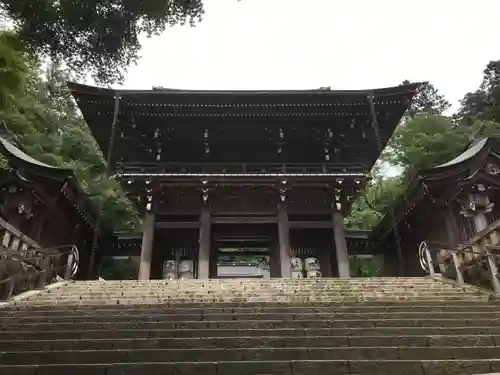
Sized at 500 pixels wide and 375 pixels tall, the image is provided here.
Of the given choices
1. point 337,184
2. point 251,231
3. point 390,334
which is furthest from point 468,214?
point 390,334

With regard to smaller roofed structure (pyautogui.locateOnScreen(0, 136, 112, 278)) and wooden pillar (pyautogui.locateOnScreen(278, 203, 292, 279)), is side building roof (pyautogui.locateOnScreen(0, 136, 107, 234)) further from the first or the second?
wooden pillar (pyautogui.locateOnScreen(278, 203, 292, 279))

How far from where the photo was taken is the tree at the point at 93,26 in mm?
7668

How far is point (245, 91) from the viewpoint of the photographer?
14523mm

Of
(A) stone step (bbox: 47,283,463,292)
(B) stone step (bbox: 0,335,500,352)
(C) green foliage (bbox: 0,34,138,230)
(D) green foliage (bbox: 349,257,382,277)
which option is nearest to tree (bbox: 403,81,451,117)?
(D) green foliage (bbox: 349,257,382,277)

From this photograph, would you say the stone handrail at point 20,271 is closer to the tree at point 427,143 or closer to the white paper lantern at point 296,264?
the white paper lantern at point 296,264

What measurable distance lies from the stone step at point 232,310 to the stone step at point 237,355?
78.2 inches

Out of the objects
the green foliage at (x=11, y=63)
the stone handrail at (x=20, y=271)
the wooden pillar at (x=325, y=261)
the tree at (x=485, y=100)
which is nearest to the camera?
the green foliage at (x=11, y=63)

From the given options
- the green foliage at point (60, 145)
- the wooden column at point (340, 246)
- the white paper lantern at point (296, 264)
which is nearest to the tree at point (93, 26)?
the green foliage at point (60, 145)

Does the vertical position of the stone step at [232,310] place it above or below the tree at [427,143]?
below

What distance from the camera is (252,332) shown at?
5355mm

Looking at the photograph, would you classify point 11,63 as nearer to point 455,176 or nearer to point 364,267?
point 455,176

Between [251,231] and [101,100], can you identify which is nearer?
[101,100]

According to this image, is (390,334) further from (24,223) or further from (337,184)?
(24,223)

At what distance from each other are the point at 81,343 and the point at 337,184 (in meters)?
10.7
